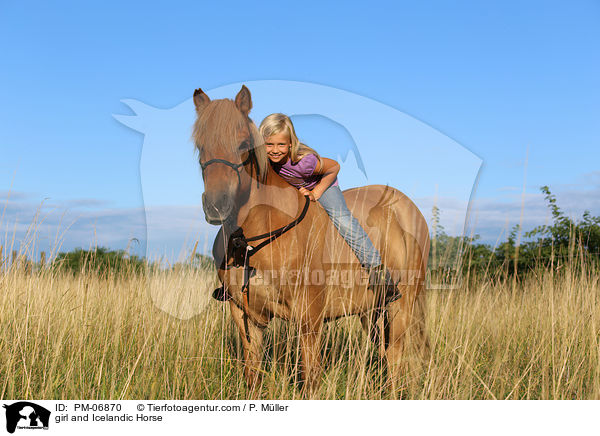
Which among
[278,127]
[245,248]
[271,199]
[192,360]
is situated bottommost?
[192,360]

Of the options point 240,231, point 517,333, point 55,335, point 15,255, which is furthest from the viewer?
point 517,333

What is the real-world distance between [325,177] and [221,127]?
3.73 ft

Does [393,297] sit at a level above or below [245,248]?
below

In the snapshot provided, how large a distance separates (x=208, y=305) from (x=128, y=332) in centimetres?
97

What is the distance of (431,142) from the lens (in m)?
3.94

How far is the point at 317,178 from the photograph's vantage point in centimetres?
384

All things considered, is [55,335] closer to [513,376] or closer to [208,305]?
Result: [208,305]

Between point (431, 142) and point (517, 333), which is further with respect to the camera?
point (517, 333)
